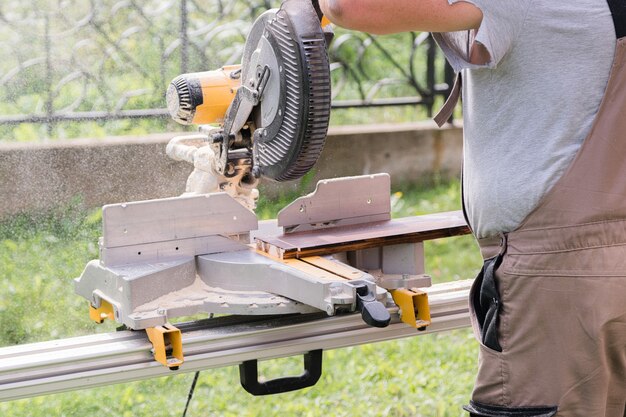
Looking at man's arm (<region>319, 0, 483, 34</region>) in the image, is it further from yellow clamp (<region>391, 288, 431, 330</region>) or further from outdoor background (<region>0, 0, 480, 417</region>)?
outdoor background (<region>0, 0, 480, 417</region>)

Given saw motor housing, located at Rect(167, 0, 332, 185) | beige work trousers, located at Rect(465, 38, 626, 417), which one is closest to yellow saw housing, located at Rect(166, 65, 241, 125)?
saw motor housing, located at Rect(167, 0, 332, 185)

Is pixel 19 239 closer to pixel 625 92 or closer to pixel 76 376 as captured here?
pixel 76 376

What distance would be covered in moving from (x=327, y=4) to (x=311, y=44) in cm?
45

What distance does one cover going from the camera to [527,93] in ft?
7.35

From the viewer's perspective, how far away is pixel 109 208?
106 inches

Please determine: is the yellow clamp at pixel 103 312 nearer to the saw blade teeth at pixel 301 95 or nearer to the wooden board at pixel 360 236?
the wooden board at pixel 360 236

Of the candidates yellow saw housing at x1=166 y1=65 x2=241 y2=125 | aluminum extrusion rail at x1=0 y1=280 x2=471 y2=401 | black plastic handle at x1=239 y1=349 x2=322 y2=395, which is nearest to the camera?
aluminum extrusion rail at x1=0 y1=280 x2=471 y2=401

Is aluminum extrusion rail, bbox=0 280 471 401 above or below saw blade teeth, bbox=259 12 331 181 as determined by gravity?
below

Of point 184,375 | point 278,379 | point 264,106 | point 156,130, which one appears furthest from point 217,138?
point 156,130

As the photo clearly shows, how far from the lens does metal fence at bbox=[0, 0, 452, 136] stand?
5.33m

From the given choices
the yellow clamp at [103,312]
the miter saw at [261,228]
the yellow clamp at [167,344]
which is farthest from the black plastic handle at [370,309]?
the yellow clamp at [103,312]

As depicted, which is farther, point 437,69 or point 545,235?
point 437,69

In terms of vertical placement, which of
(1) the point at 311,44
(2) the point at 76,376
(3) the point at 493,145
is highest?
(1) the point at 311,44

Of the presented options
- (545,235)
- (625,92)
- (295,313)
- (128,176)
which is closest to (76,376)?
(295,313)
